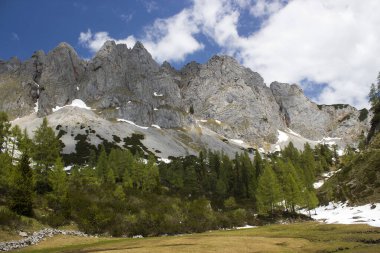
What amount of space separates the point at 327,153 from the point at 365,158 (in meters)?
87.7

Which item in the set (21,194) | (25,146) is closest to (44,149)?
(25,146)

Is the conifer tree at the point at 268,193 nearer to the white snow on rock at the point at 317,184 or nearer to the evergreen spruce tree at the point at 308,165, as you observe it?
Answer: the evergreen spruce tree at the point at 308,165

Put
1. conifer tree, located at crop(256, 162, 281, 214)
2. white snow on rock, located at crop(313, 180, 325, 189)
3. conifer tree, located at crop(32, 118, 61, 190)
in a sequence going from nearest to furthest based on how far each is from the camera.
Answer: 1. conifer tree, located at crop(32, 118, 61, 190)
2. conifer tree, located at crop(256, 162, 281, 214)
3. white snow on rock, located at crop(313, 180, 325, 189)

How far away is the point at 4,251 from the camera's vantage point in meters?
32.7

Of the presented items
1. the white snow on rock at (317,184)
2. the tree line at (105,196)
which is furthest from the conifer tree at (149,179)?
the white snow on rock at (317,184)

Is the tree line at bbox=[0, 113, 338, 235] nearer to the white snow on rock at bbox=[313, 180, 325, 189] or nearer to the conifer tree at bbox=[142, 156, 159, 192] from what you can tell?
the conifer tree at bbox=[142, 156, 159, 192]

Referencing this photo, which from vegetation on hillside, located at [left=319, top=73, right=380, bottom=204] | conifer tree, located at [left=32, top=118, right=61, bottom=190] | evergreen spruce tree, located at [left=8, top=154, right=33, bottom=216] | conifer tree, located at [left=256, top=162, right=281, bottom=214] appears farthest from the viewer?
conifer tree, located at [left=256, top=162, right=281, bottom=214]

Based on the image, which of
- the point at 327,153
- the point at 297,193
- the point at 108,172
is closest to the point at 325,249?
the point at 297,193

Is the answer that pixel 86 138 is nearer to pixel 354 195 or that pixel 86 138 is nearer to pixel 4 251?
pixel 354 195

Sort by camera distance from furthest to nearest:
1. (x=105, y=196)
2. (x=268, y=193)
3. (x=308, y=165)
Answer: (x=308, y=165), (x=268, y=193), (x=105, y=196)

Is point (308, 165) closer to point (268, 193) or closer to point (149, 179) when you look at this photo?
point (268, 193)

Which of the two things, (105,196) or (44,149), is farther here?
(105,196)

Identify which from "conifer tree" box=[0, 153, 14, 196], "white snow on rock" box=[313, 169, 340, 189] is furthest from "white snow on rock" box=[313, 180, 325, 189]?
"conifer tree" box=[0, 153, 14, 196]

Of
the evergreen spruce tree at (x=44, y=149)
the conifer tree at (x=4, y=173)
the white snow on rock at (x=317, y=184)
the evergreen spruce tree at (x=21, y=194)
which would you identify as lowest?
the evergreen spruce tree at (x=21, y=194)
